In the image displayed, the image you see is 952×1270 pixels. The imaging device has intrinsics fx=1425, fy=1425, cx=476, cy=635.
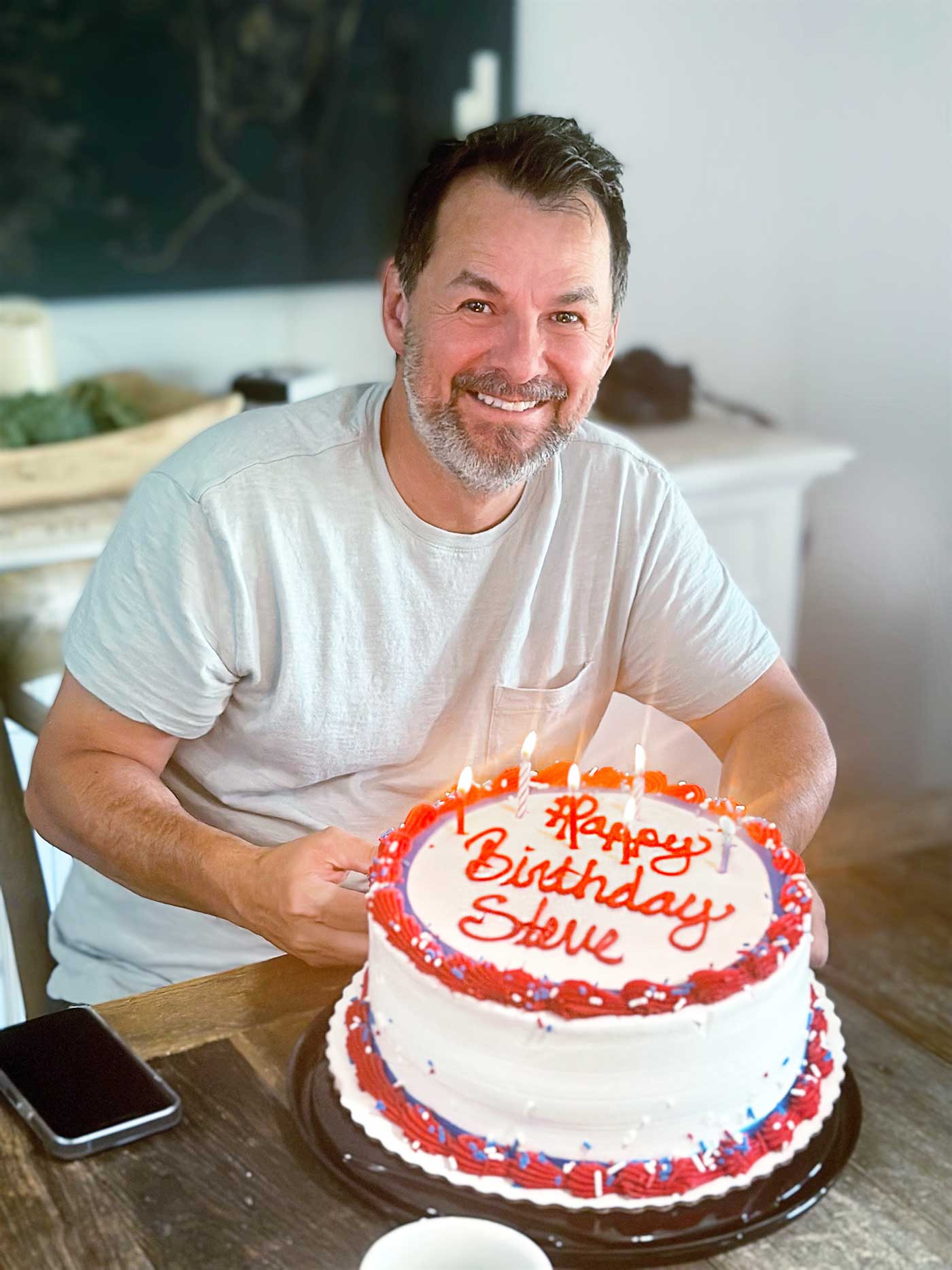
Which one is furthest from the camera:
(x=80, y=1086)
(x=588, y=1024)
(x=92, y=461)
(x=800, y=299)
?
(x=800, y=299)

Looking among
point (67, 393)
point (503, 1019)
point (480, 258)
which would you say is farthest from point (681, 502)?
point (67, 393)

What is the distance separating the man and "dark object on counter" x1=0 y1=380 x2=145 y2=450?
1.11 m

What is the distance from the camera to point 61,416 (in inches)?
101

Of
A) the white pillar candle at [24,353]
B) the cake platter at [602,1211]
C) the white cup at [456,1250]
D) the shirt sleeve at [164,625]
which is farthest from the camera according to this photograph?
the white pillar candle at [24,353]

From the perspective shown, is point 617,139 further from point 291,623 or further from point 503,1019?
point 503,1019

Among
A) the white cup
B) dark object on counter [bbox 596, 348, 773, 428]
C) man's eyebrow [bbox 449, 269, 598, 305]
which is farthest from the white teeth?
dark object on counter [bbox 596, 348, 773, 428]

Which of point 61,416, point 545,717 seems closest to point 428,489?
point 545,717

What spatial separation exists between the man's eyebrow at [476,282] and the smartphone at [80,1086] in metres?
0.80

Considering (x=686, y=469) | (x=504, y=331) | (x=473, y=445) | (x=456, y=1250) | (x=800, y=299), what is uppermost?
(x=504, y=331)

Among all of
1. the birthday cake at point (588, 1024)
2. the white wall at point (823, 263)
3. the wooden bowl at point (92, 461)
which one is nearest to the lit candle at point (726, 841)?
the birthday cake at point (588, 1024)

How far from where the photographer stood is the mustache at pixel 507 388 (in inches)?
58.9

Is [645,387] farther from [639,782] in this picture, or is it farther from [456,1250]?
[456,1250]

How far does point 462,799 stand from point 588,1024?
291 millimetres

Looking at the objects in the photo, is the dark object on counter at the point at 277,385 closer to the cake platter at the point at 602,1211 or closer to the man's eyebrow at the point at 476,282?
the man's eyebrow at the point at 476,282
